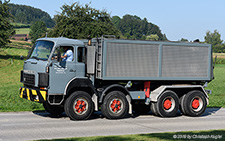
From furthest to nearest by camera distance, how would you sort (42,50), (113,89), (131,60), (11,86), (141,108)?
(11,86) → (141,108) → (131,60) → (113,89) → (42,50)

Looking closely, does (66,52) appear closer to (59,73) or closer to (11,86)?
(59,73)

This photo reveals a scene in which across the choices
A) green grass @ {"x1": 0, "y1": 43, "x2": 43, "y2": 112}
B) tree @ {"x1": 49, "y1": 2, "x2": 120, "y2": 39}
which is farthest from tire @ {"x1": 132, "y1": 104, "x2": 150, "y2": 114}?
tree @ {"x1": 49, "y1": 2, "x2": 120, "y2": 39}

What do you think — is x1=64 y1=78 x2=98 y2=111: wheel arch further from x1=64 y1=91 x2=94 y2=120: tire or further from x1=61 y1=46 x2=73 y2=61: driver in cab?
x1=61 y1=46 x2=73 y2=61: driver in cab

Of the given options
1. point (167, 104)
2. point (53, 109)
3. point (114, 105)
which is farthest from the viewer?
point (167, 104)

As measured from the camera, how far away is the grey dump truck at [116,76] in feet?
43.7

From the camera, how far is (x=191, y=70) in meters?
15.5

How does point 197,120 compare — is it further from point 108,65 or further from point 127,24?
→ point 127,24

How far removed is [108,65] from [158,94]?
7.91 feet

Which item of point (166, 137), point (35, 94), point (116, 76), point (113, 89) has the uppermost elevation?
point (116, 76)

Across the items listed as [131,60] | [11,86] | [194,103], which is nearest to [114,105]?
[131,60]

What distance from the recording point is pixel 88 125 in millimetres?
12375

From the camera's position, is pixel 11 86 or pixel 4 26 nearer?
pixel 11 86

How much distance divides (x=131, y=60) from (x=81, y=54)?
6.24 feet

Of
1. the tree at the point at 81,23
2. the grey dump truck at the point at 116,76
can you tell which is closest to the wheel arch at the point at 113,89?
the grey dump truck at the point at 116,76
